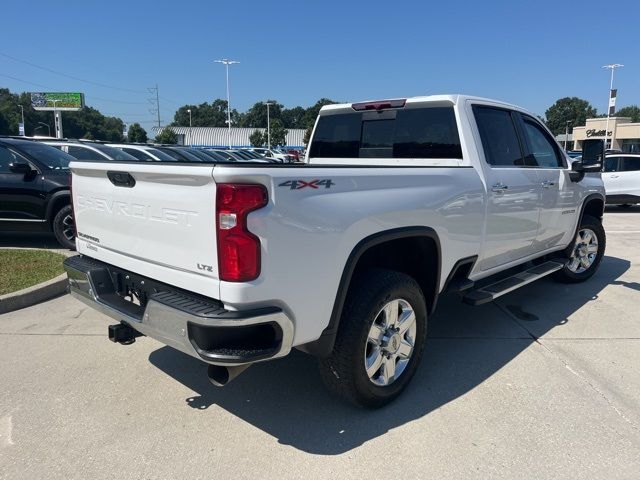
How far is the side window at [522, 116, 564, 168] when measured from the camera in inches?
187

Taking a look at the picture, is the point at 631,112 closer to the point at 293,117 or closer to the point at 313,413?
the point at 293,117

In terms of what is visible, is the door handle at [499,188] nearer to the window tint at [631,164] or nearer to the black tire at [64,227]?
the black tire at [64,227]

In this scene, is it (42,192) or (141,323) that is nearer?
(141,323)

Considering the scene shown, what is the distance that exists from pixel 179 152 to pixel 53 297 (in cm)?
1273

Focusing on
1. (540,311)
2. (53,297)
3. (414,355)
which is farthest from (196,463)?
(540,311)

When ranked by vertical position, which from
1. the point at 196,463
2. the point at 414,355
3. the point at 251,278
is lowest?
the point at 196,463

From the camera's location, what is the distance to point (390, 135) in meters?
4.43

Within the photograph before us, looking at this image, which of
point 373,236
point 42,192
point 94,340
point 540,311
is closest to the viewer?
point 373,236

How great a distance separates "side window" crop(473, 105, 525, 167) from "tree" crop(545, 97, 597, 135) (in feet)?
309

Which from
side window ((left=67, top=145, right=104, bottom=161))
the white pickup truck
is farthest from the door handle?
side window ((left=67, top=145, right=104, bottom=161))

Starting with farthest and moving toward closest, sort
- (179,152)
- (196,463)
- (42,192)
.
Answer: (179,152) < (42,192) < (196,463)

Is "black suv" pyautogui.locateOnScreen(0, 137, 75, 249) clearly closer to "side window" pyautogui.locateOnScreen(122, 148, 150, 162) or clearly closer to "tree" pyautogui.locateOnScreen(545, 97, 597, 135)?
"side window" pyautogui.locateOnScreen(122, 148, 150, 162)

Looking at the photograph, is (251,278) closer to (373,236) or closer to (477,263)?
(373,236)

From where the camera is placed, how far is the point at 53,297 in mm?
5461
